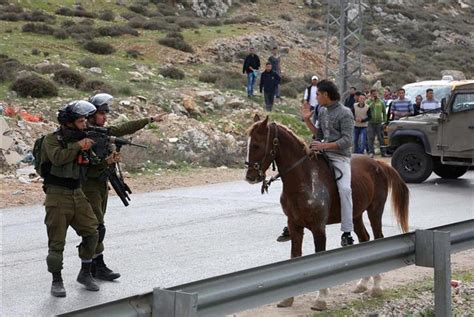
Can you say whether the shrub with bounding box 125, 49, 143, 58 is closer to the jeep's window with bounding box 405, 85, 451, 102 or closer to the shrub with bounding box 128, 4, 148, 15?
the jeep's window with bounding box 405, 85, 451, 102

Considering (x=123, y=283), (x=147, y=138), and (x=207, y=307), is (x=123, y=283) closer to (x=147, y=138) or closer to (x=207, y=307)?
(x=207, y=307)

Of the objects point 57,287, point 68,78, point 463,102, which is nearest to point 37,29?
point 68,78

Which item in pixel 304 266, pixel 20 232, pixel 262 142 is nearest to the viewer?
pixel 304 266

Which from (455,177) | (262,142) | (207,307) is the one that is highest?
(262,142)

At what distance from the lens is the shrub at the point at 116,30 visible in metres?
45.7

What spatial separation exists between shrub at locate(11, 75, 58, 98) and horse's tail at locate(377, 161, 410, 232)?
19.5 metres

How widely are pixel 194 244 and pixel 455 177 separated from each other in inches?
383

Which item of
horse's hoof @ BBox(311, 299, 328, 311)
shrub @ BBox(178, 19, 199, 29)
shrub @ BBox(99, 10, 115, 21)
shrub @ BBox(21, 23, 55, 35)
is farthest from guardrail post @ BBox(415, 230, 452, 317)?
shrub @ BBox(99, 10, 115, 21)

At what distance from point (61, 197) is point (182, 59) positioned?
115 ft

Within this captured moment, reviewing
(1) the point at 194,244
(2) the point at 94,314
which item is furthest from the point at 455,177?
(2) the point at 94,314

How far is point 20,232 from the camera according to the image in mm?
11891

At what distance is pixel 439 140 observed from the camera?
17.6 metres

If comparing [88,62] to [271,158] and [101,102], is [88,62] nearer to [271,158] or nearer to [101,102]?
[101,102]

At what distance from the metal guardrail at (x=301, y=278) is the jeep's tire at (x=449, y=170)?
1243cm
